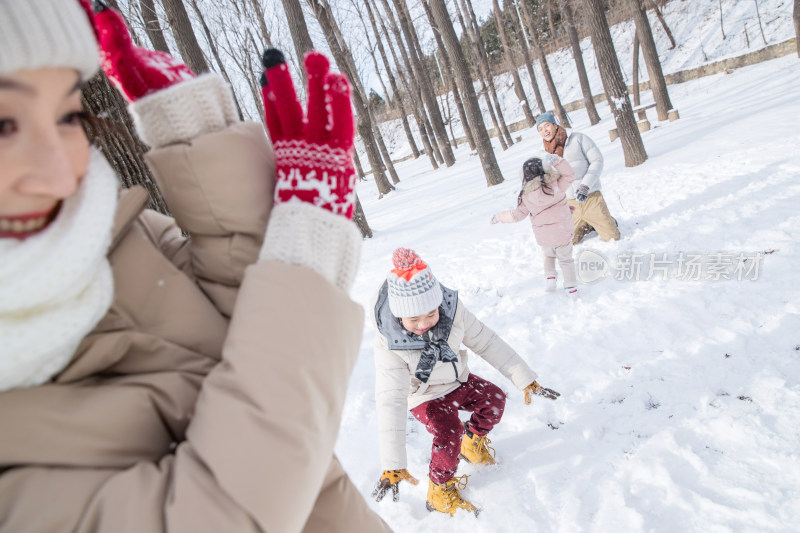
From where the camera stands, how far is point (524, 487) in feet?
8.33

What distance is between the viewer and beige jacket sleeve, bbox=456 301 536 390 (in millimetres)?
2787

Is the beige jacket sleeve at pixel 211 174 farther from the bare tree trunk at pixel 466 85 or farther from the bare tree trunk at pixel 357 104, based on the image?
the bare tree trunk at pixel 466 85

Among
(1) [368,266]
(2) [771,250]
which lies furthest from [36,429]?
(1) [368,266]

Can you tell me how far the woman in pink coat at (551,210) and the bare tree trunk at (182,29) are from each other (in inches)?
179

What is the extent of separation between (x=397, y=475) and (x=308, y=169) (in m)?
2.07

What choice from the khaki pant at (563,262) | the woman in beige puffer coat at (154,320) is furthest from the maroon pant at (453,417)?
the khaki pant at (563,262)

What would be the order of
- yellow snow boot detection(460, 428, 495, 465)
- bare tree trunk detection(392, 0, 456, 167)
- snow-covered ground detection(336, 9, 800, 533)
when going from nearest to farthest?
snow-covered ground detection(336, 9, 800, 533), yellow snow boot detection(460, 428, 495, 465), bare tree trunk detection(392, 0, 456, 167)

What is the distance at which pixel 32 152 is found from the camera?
2.07 feet

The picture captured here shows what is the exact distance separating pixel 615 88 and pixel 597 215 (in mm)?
3752

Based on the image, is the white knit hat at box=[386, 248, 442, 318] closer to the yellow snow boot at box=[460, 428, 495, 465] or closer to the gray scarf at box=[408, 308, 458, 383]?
the gray scarf at box=[408, 308, 458, 383]

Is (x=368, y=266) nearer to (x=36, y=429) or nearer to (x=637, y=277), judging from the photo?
(x=637, y=277)

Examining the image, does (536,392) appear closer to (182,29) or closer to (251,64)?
(182,29)

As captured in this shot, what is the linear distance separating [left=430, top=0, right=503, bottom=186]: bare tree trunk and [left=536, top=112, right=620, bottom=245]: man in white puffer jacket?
14.6 feet

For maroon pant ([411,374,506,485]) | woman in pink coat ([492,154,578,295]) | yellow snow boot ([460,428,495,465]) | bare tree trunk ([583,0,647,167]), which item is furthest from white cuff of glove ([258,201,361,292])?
bare tree trunk ([583,0,647,167])
